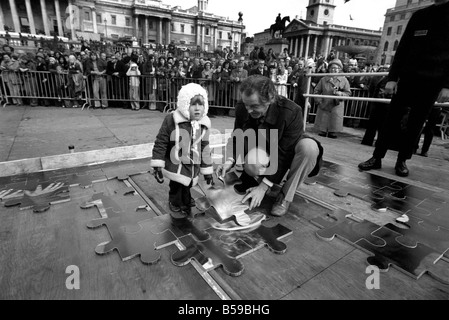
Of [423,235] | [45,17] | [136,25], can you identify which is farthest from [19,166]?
[136,25]

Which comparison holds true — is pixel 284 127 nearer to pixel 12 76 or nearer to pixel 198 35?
pixel 12 76

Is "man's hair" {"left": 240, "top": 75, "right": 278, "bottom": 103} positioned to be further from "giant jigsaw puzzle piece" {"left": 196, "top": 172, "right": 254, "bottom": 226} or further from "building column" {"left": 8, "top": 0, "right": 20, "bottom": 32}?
"building column" {"left": 8, "top": 0, "right": 20, "bottom": 32}

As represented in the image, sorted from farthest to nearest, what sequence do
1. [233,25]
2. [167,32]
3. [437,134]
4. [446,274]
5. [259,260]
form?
[233,25], [167,32], [437,134], [259,260], [446,274]

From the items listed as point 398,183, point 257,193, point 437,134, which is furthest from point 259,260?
point 437,134

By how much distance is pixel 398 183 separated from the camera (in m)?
3.22

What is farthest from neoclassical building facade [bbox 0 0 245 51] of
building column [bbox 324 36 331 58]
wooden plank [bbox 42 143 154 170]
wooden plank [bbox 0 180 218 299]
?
wooden plank [bbox 0 180 218 299]

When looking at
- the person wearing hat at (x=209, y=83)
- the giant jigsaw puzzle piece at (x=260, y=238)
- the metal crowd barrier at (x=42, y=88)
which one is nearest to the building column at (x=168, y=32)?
the metal crowd barrier at (x=42, y=88)

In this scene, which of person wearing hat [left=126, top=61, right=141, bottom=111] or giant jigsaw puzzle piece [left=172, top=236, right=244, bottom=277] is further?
person wearing hat [left=126, top=61, right=141, bottom=111]

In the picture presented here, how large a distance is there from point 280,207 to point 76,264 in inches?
67.8

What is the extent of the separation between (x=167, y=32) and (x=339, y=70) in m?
68.1

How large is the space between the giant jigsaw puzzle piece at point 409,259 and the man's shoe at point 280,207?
68 cm

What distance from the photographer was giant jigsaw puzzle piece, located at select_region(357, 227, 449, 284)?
5.53ft

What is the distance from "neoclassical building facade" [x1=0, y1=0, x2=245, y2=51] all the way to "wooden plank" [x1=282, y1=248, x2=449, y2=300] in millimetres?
53248

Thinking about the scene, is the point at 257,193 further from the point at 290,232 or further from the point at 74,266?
the point at 74,266
